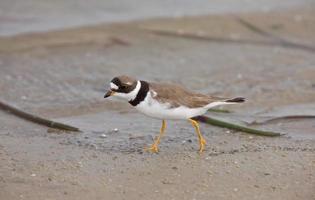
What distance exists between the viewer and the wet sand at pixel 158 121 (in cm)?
601

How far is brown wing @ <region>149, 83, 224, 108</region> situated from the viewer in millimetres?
6793

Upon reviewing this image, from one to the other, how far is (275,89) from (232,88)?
20.2 inches

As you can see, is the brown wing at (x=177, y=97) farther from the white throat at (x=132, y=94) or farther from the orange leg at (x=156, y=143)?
the orange leg at (x=156, y=143)

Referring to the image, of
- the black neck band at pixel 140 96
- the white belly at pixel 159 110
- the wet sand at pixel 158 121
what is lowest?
the wet sand at pixel 158 121

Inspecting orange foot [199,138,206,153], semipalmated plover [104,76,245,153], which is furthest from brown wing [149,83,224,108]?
orange foot [199,138,206,153]

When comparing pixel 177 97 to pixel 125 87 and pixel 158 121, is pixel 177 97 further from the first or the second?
pixel 158 121

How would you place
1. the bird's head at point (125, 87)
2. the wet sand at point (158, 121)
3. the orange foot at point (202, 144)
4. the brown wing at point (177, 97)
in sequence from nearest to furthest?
the wet sand at point (158, 121)
the bird's head at point (125, 87)
the brown wing at point (177, 97)
the orange foot at point (202, 144)

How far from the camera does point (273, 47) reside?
36.9 feet

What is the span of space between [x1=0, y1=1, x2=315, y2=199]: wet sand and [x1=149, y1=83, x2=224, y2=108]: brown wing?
0.42 meters

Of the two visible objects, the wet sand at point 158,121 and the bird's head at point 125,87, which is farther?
the bird's head at point 125,87

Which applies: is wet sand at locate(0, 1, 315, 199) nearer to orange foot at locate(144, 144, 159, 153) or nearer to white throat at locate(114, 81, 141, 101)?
orange foot at locate(144, 144, 159, 153)

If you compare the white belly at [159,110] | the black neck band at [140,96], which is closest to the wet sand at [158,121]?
the white belly at [159,110]

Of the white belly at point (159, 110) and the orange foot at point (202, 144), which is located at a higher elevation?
the white belly at point (159, 110)

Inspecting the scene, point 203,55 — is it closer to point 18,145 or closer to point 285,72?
point 285,72
